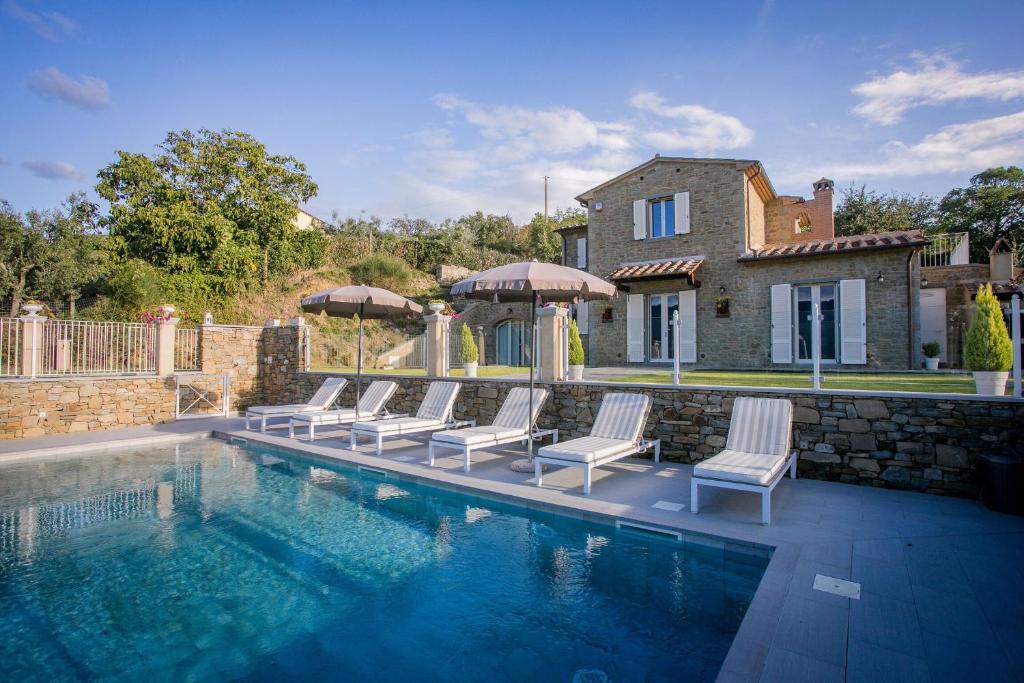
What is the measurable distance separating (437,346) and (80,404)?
7900 mm

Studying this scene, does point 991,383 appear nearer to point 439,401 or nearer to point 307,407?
point 439,401

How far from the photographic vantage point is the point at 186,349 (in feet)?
45.2

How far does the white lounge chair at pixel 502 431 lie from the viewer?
754cm

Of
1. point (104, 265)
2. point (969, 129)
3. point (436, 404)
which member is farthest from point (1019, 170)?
point (104, 265)

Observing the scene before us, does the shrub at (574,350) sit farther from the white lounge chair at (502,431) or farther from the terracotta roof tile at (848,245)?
the terracotta roof tile at (848,245)

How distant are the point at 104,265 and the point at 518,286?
827 inches

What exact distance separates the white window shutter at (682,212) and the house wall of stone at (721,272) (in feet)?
0.50

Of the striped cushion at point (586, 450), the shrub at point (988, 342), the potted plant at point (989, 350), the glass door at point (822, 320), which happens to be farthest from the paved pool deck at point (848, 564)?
the glass door at point (822, 320)

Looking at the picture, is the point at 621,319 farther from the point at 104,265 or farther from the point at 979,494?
the point at 104,265

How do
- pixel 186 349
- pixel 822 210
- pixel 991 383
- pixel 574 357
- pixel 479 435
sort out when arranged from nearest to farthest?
pixel 991 383 < pixel 479 435 < pixel 574 357 < pixel 186 349 < pixel 822 210

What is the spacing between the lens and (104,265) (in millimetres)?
20172

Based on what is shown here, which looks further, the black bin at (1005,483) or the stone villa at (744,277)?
the stone villa at (744,277)

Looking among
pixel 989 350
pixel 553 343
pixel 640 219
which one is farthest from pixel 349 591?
pixel 640 219

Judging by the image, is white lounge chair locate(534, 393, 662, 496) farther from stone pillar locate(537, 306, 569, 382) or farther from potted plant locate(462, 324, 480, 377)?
potted plant locate(462, 324, 480, 377)
